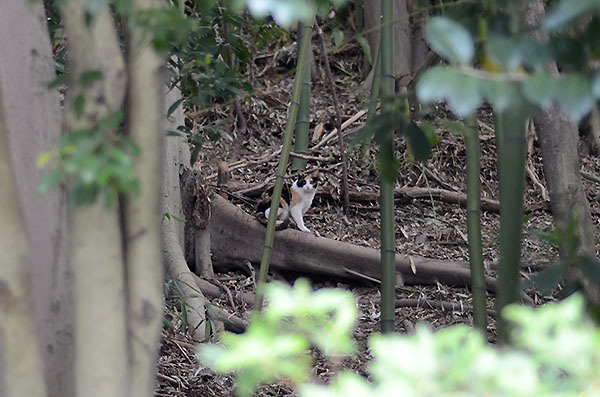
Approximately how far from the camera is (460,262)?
4.35 meters

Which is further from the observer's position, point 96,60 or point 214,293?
point 214,293

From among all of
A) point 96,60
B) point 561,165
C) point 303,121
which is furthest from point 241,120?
point 96,60

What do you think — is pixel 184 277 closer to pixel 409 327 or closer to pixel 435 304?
pixel 409 327

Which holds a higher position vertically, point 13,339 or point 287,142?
point 287,142

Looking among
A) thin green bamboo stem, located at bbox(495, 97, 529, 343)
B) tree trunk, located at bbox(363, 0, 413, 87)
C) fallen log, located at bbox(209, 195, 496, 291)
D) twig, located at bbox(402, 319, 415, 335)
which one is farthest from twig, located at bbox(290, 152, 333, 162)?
thin green bamboo stem, located at bbox(495, 97, 529, 343)

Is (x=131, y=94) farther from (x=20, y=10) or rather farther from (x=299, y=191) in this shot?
(x=299, y=191)

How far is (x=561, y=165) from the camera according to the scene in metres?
1.85

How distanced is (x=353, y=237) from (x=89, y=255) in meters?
3.76

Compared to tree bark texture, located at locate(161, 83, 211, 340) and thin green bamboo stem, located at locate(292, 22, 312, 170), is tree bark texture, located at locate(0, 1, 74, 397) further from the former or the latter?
thin green bamboo stem, located at locate(292, 22, 312, 170)

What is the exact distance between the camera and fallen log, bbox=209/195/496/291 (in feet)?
14.1

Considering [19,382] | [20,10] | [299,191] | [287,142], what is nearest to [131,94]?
[20,10]

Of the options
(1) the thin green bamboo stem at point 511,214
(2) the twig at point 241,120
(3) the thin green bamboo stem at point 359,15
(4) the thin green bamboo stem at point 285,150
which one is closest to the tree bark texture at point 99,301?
(1) the thin green bamboo stem at point 511,214

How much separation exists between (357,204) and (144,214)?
13.2 ft

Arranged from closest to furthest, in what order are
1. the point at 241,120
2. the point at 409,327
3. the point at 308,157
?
the point at 409,327, the point at 308,157, the point at 241,120
